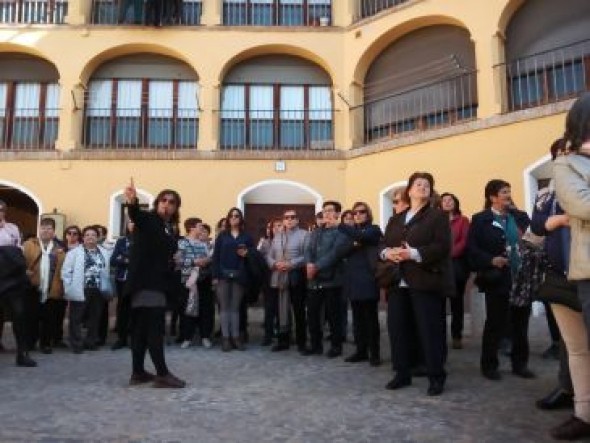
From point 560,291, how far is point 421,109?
11.8 metres

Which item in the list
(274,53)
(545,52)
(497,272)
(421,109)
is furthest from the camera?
(274,53)

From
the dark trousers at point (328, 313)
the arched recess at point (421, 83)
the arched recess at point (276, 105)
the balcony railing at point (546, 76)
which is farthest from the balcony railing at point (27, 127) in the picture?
the dark trousers at point (328, 313)

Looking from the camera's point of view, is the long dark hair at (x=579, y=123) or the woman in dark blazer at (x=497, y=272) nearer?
the long dark hair at (x=579, y=123)

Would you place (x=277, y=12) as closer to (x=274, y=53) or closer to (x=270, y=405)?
(x=274, y=53)

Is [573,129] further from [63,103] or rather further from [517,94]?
[63,103]

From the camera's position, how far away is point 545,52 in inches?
504

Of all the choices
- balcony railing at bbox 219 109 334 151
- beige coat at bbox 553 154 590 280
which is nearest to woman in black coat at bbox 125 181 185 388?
beige coat at bbox 553 154 590 280

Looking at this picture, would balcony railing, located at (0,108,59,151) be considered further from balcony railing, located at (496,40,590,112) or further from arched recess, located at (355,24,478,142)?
balcony railing, located at (496,40,590,112)

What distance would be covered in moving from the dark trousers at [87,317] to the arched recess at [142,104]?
9409 millimetres

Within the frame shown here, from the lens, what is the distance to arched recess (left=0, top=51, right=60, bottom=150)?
16531 millimetres

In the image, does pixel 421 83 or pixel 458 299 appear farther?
pixel 421 83

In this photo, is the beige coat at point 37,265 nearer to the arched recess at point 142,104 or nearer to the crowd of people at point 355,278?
the crowd of people at point 355,278

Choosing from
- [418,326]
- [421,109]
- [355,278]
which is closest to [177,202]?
[355,278]

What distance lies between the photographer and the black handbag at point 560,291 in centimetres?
356
